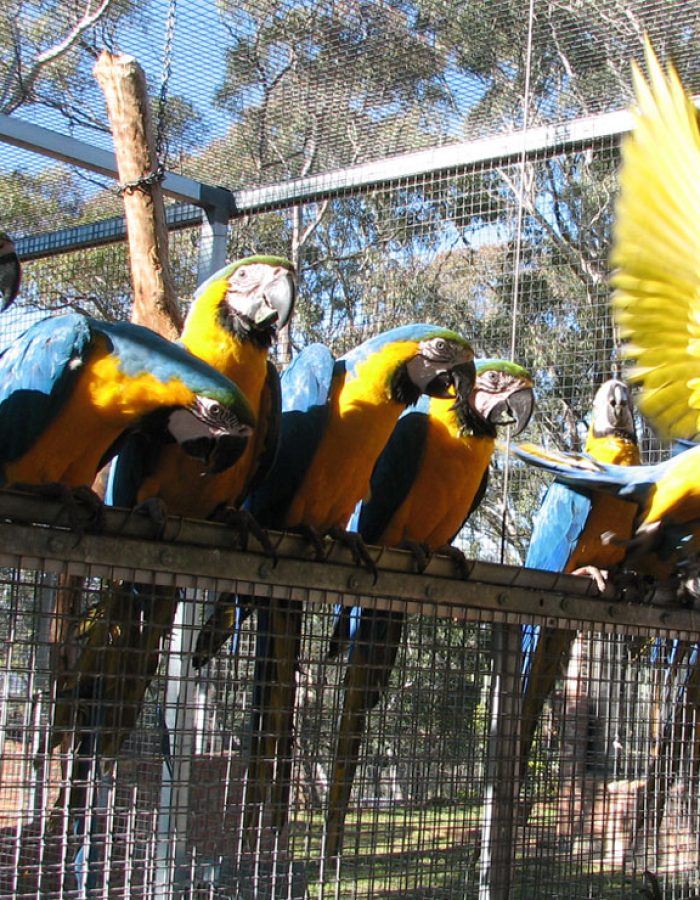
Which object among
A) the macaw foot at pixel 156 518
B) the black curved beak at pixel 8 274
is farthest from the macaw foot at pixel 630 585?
the black curved beak at pixel 8 274

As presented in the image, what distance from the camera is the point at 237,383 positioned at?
6.82ft

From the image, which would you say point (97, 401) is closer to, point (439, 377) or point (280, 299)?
point (280, 299)

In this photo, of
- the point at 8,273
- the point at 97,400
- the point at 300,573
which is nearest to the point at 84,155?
the point at 8,273

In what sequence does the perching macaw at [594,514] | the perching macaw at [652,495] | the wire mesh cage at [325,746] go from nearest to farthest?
the wire mesh cage at [325,746] < the perching macaw at [652,495] < the perching macaw at [594,514]

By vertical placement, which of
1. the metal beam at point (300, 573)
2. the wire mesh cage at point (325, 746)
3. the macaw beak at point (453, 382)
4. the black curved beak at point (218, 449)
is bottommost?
the wire mesh cage at point (325, 746)

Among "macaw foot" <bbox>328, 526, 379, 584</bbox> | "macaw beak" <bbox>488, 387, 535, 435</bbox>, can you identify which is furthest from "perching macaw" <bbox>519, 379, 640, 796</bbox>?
"macaw foot" <bbox>328, 526, 379, 584</bbox>

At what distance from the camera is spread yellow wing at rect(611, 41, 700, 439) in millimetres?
2123

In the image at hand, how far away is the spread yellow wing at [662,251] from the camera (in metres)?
2.12

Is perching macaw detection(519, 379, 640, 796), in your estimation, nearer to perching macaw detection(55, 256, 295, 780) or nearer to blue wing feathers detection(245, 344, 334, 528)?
blue wing feathers detection(245, 344, 334, 528)

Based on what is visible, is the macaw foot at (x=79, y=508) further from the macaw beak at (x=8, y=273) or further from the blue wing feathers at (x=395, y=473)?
the blue wing feathers at (x=395, y=473)

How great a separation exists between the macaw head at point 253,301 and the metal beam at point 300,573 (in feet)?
1.94

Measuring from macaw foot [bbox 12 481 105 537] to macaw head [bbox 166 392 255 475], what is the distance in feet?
1.01

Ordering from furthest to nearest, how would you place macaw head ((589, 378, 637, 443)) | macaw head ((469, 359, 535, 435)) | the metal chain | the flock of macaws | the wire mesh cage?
1. macaw head ((589, 378, 637, 443))
2. the metal chain
3. macaw head ((469, 359, 535, 435))
4. the flock of macaws
5. the wire mesh cage

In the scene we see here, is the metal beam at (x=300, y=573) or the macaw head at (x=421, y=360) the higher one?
the macaw head at (x=421, y=360)
